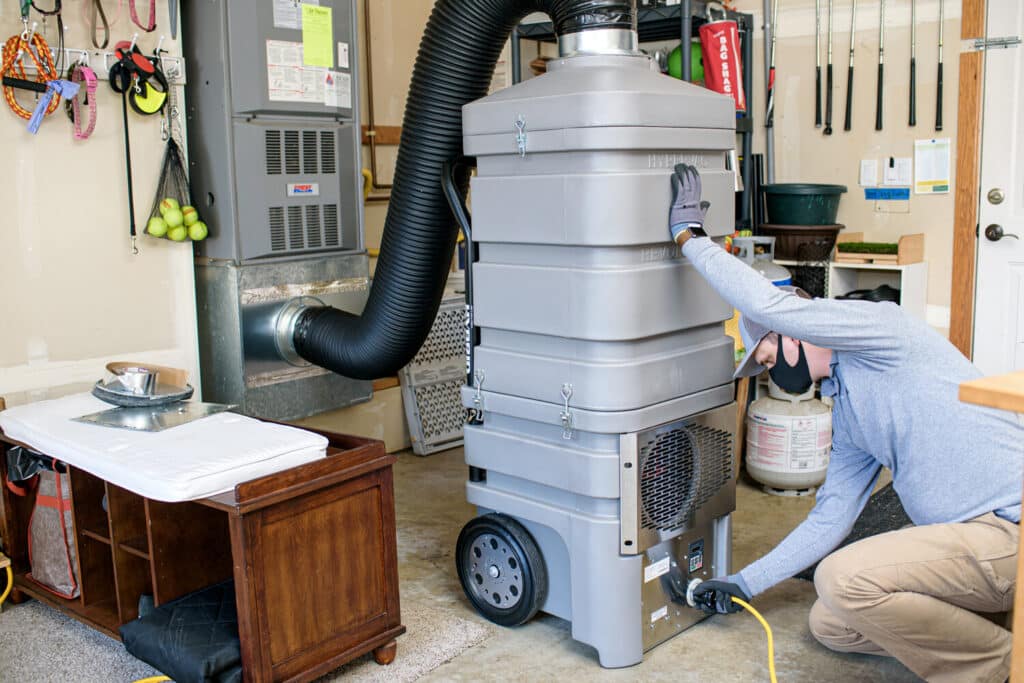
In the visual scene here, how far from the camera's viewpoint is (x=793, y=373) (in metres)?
2.41

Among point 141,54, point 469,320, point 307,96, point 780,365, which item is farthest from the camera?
point 307,96

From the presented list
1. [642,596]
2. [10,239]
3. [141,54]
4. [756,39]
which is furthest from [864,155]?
[10,239]

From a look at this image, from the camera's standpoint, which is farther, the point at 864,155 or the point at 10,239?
the point at 864,155

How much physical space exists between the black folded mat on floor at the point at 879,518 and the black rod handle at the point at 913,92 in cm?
165

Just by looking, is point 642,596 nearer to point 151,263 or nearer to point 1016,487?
point 1016,487

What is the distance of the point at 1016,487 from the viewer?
87.7 inches

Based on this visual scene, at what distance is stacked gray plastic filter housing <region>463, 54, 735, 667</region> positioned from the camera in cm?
243

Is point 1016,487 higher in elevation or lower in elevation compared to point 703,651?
higher

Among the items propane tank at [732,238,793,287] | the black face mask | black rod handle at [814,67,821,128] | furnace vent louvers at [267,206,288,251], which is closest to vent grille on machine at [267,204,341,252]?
furnace vent louvers at [267,206,288,251]

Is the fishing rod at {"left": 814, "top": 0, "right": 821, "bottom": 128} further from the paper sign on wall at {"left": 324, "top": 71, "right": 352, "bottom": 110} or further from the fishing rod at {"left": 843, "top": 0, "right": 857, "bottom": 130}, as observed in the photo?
the paper sign on wall at {"left": 324, "top": 71, "right": 352, "bottom": 110}

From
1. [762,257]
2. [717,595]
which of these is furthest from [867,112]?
[717,595]

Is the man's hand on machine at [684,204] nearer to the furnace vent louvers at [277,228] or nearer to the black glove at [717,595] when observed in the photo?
the black glove at [717,595]

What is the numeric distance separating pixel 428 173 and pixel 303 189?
724mm

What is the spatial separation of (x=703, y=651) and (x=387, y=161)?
2620 mm
